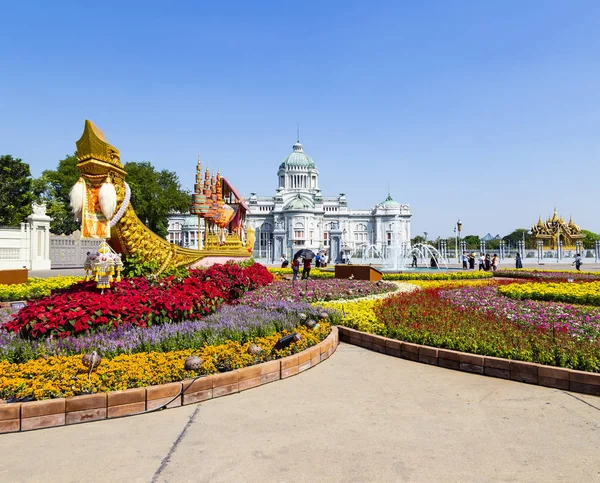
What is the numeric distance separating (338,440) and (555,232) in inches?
2647

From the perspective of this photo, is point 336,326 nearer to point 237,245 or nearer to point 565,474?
point 565,474

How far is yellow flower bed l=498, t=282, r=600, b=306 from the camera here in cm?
1108

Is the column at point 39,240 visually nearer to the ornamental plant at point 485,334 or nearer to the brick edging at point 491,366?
the ornamental plant at point 485,334

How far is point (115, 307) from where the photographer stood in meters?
6.69

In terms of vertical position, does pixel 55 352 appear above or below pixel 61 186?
below

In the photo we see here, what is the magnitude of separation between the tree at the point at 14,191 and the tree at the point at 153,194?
8.78m

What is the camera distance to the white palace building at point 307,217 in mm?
84688

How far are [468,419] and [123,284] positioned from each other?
6.03 m

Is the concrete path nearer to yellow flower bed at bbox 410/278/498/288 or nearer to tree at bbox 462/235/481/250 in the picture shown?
yellow flower bed at bbox 410/278/498/288

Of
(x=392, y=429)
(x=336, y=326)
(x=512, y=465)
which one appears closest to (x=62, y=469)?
(x=392, y=429)

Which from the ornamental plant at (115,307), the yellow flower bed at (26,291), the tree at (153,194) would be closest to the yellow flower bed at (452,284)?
the ornamental plant at (115,307)

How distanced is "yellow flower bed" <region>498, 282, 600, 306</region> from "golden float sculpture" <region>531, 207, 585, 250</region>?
178ft

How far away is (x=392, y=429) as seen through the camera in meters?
4.21

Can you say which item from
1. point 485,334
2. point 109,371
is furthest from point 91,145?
point 485,334
